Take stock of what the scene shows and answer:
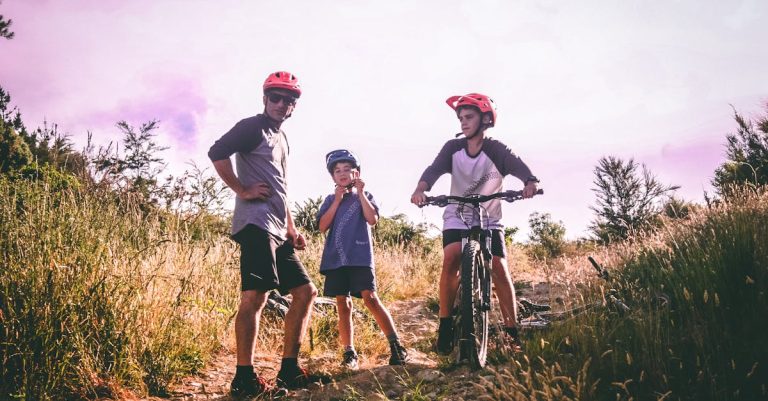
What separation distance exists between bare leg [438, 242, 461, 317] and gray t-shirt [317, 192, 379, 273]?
0.67m

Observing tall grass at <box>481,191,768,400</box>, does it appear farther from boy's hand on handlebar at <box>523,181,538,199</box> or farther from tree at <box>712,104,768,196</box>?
tree at <box>712,104,768,196</box>

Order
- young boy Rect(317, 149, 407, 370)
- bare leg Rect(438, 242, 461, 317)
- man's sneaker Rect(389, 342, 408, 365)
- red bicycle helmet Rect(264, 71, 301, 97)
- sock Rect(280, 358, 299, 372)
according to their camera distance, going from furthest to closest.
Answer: bare leg Rect(438, 242, 461, 317) → young boy Rect(317, 149, 407, 370) → man's sneaker Rect(389, 342, 408, 365) → red bicycle helmet Rect(264, 71, 301, 97) → sock Rect(280, 358, 299, 372)

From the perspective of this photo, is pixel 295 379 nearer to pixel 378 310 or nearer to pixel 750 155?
pixel 378 310

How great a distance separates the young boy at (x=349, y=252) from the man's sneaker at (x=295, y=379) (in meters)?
0.44

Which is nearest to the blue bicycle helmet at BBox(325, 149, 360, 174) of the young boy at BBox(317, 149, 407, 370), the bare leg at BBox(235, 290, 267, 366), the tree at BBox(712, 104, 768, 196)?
the young boy at BBox(317, 149, 407, 370)

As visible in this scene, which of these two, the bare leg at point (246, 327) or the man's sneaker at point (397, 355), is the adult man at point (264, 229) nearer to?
the bare leg at point (246, 327)

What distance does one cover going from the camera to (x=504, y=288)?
3.94 metres

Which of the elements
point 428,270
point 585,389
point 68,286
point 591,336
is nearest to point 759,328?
point 591,336

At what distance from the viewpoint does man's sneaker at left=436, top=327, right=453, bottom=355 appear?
3992 millimetres

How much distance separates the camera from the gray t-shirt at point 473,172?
3992 mm

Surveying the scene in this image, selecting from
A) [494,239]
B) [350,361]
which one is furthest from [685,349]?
[350,361]

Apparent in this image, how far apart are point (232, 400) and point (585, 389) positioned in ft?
7.49

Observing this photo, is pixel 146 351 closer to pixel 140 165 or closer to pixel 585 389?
pixel 585 389

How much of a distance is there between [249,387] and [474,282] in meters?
1.75
